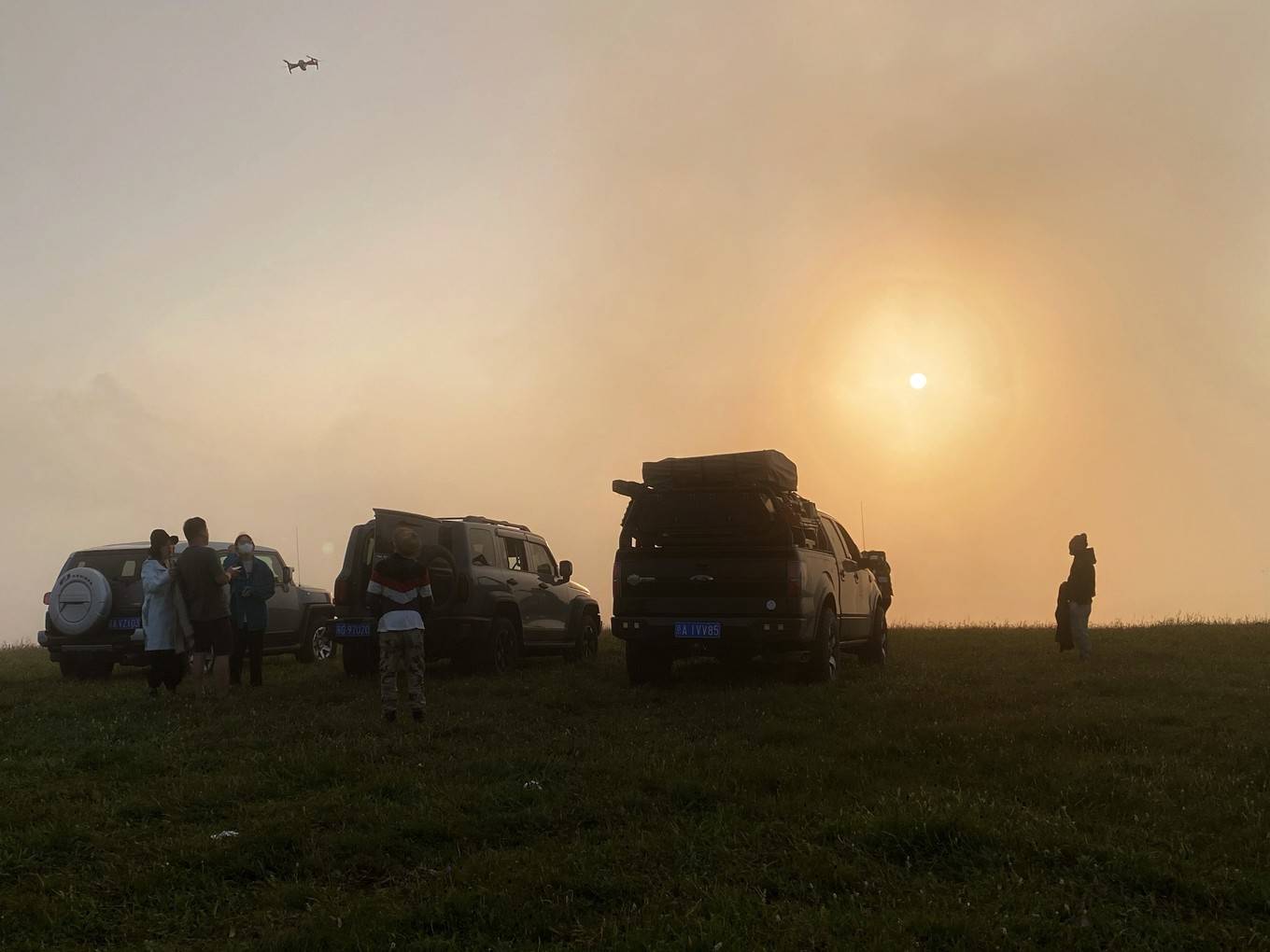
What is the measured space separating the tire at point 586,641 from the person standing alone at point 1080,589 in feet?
26.5

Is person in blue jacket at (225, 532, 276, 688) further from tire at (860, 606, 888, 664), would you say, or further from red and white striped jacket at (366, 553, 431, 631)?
tire at (860, 606, 888, 664)

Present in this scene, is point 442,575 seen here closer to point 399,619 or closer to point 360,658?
point 360,658

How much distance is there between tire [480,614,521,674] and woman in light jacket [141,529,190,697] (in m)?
4.09

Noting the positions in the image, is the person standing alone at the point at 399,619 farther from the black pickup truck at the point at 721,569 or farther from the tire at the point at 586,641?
the tire at the point at 586,641

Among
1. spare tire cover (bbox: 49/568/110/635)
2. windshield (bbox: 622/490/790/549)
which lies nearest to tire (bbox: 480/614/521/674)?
windshield (bbox: 622/490/790/549)

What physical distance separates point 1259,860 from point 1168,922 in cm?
133

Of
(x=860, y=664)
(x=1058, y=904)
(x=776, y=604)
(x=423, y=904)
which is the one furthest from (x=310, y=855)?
(x=860, y=664)

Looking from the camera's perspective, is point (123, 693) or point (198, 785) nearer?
point (198, 785)

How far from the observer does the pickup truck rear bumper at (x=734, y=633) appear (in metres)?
13.1

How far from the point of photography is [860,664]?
17188 millimetres

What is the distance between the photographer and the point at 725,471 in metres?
13.7

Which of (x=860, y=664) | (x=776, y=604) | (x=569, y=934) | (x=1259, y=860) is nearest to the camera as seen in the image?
(x=569, y=934)

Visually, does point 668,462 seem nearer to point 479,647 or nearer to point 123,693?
point 479,647

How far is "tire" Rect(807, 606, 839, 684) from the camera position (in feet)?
45.4
